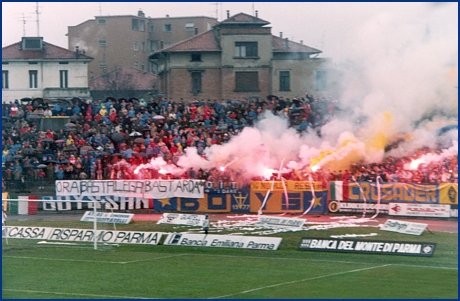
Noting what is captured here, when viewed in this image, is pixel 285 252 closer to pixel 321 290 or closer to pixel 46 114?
pixel 321 290

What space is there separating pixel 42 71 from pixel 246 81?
13.4 m

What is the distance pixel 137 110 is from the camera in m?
41.0

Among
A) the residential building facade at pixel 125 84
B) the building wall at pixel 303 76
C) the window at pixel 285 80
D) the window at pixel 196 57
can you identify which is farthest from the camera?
the residential building facade at pixel 125 84

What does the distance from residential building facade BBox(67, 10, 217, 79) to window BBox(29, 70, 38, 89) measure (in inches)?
132

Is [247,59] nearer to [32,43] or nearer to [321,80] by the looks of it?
[321,80]

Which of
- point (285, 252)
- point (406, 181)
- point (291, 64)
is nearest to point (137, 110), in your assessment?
point (291, 64)

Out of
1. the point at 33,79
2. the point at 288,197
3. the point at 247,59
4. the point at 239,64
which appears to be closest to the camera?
the point at 288,197

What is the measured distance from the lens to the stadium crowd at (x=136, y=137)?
35344mm

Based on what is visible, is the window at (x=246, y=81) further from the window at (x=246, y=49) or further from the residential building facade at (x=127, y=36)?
the residential building facade at (x=127, y=36)

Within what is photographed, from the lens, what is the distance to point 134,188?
35.2 meters

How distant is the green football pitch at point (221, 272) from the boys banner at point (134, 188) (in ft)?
27.1

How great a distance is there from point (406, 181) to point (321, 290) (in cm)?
1623

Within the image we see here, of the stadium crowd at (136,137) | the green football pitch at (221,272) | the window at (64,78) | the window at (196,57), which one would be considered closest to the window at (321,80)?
the stadium crowd at (136,137)

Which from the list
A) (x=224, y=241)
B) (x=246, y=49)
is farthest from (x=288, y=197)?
(x=246, y=49)
